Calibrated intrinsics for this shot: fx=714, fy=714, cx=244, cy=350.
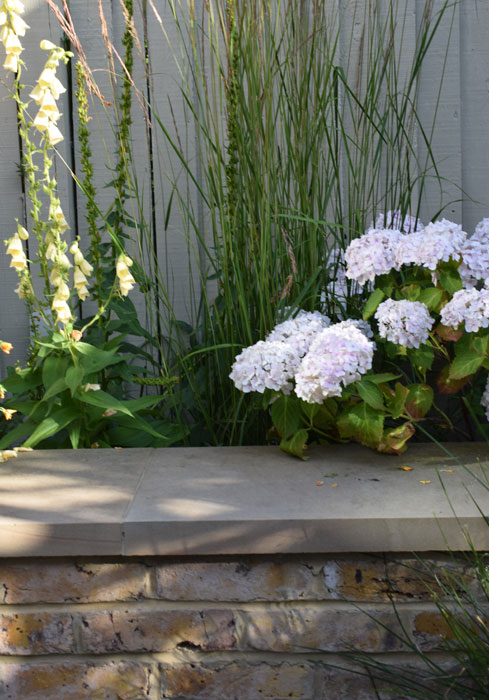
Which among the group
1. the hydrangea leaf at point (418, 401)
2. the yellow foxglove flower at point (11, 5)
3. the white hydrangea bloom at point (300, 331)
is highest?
the yellow foxglove flower at point (11, 5)

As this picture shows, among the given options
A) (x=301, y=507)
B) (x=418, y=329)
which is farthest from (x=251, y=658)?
(x=418, y=329)

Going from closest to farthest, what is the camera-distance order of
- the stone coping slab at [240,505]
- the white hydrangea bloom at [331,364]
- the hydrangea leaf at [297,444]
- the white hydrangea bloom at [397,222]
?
the stone coping slab at [240,505] → the white hydrangea bloom at [331,364] → the hydrangea leaf at [297,444] → the white hydrangea bloom at [397,222]

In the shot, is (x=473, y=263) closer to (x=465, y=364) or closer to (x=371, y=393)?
(x=465, y=364)

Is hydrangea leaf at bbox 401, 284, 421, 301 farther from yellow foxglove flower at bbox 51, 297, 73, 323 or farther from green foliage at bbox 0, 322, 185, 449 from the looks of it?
yellow foxglove flower at bbox 51, 297, 73, 323

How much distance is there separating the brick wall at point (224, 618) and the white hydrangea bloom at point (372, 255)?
67 centimetres

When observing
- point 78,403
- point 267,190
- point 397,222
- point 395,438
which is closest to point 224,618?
point 395,438

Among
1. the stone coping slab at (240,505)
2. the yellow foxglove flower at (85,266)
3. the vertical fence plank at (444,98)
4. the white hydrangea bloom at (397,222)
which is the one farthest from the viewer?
the vertical fence plank at (444,98)

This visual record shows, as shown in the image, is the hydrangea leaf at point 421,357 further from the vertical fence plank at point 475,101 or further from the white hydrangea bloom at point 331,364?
the vertical fence plank at point 475,101

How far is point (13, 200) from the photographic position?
2180 millimetres

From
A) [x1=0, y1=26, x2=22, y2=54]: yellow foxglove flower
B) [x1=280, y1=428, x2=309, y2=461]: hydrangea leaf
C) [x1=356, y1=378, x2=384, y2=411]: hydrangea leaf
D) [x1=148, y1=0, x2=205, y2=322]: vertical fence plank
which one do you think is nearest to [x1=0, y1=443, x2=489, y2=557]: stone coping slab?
[x1=280, y1=428, x2=309, y2=461]: hydrangea leaf

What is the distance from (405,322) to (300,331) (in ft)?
0.80

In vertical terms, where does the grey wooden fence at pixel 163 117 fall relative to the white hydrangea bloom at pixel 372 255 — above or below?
above

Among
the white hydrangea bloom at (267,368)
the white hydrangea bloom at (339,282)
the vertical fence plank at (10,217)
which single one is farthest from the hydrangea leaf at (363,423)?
the vertical fence plank at (10,217)

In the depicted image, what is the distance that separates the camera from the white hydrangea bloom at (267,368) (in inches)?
61.7
